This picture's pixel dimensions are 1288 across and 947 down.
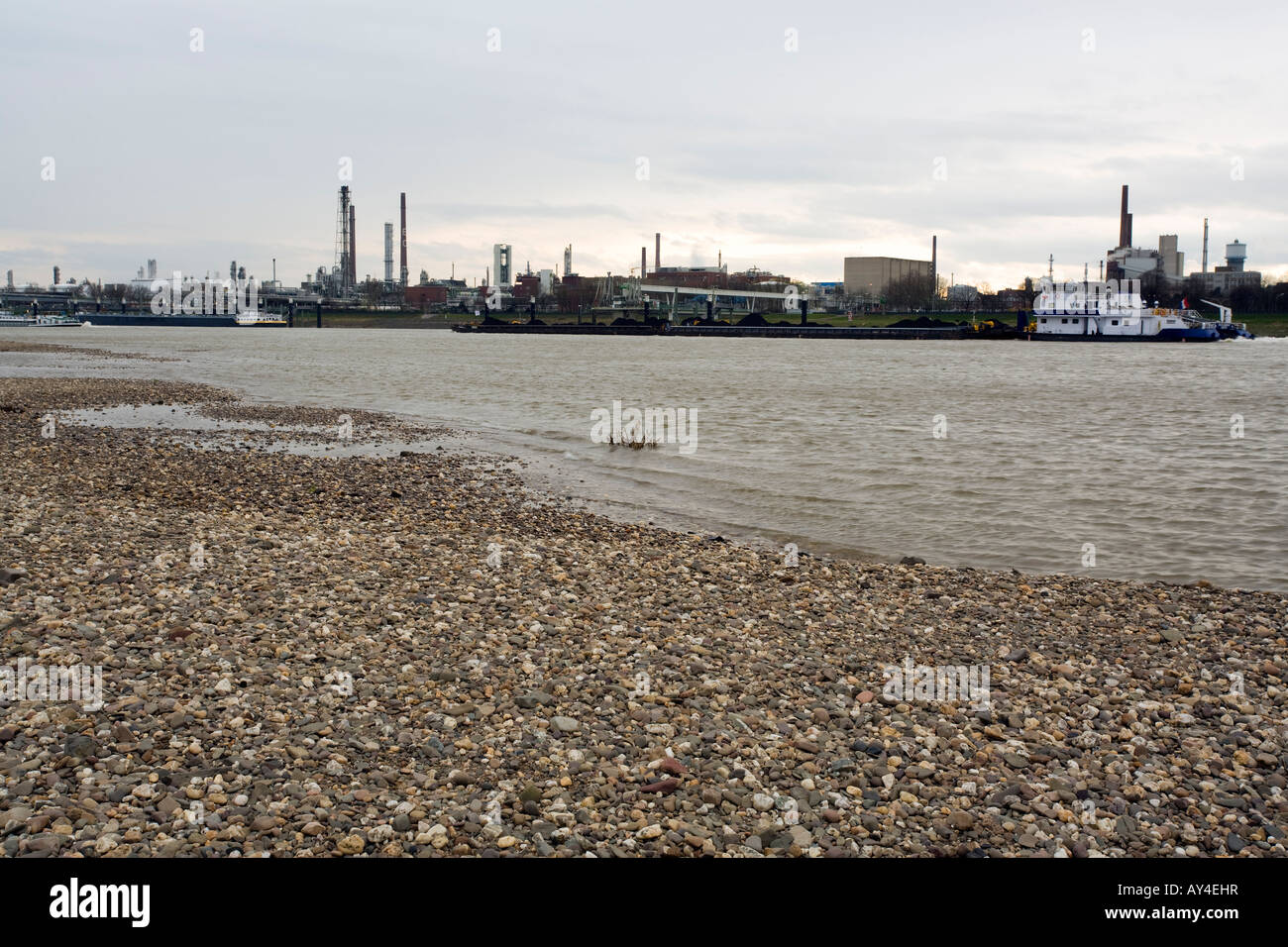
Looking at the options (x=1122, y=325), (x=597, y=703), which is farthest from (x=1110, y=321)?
(x=597, y=703)

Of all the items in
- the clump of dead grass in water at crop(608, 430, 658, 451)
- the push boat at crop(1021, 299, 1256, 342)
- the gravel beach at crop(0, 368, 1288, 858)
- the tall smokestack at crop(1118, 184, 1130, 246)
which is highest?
the tall smokestack at crop(1118, 184, 1130, 246)

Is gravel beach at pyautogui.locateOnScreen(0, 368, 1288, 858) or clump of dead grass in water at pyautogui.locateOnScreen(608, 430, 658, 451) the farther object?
clump of dead grass in water at pyautogui.locateOnScreen(608, 430, 658, 451)

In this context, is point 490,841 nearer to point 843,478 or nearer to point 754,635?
point 754,635

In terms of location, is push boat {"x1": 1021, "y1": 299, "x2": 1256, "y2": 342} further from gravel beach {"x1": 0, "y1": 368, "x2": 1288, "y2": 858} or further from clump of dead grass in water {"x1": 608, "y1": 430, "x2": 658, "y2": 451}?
gravel beach {"x1": 0, "y1": 368, "x2": 1288, "y2": 858}

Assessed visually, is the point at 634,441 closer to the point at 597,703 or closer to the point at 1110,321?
the point at 597,703

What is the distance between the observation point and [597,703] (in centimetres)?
810

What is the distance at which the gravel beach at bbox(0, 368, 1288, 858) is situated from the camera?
20.2 feet

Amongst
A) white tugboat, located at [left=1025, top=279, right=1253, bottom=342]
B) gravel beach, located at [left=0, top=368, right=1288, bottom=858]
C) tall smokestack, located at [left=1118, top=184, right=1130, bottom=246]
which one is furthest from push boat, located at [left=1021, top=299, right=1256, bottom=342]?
gravel beach, located at [left=0, top=368, right=1288, bottom=858]

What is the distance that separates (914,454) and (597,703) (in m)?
22.1

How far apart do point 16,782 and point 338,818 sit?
2.14 metres

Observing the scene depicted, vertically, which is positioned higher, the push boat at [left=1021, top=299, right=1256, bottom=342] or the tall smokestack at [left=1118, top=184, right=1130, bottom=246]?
the tall smokestack at [left=1118, top=184, right=1130, bottom=246]

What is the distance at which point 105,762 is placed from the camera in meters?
6.52

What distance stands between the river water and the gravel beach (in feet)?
11.6

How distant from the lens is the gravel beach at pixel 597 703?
20.2ft
